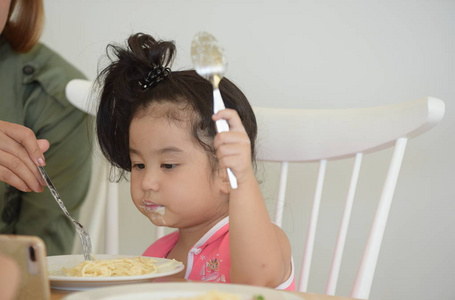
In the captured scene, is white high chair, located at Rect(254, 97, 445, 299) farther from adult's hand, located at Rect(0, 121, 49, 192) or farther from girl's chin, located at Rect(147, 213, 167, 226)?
adult's hand, located at Rect(0, 121, 49, 192)

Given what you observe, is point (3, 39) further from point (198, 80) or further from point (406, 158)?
point (406, 158)

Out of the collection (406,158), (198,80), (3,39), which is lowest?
(406,158)

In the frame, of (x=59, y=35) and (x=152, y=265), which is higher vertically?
(x=59, y=35)

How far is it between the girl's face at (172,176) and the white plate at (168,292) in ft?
1.62

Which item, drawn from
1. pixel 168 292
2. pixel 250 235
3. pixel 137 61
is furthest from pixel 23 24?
pixel 168 292

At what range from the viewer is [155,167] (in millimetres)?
954

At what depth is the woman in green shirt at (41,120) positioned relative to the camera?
1.44m

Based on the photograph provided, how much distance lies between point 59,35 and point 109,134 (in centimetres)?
73

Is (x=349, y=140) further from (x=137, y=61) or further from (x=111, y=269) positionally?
(x=111, y=269)

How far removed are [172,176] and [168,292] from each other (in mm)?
520

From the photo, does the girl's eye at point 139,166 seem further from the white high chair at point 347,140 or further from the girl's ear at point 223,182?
the white high chair at point 347,140

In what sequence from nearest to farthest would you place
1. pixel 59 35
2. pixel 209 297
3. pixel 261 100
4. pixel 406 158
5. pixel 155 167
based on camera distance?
pixel 209 297 → pixel 155 167 → pixel 406 158 → pixel 261 100 → pixel 59 35

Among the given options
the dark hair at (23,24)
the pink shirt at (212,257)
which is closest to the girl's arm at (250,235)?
the pink shirt at (212,257)

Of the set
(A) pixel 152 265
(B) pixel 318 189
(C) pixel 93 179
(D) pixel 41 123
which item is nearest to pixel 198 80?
(B) pixel 318 189
